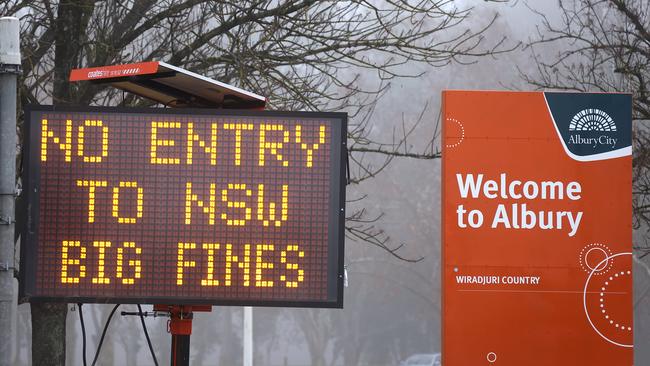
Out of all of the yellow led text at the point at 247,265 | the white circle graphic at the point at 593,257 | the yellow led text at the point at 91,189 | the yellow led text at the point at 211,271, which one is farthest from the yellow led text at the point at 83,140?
the white circle graphic at the point at 593,257

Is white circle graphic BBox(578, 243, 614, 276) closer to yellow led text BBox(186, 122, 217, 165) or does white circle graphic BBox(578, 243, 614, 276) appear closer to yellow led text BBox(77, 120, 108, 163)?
yellow led text BBox(186, 122, 217, 165)

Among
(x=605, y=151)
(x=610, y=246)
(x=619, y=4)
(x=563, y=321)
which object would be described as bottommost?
(x=563, y=321)

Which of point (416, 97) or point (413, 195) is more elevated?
point (416, 97)

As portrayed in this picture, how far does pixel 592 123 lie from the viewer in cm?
962

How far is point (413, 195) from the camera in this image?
155 feet

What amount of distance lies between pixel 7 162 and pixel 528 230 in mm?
4761

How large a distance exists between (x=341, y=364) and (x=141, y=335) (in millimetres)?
9021

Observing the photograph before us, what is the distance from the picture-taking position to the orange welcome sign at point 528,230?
940 centimetres

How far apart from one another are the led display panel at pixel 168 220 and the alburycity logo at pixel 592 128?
11.3ft

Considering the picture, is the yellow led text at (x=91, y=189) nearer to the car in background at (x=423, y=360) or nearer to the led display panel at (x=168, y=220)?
the led display panel at (x=168, y=220)

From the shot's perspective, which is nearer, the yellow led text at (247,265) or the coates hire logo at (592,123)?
the yellow led text at (247,265)

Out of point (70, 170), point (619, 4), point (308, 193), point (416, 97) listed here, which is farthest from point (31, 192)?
point (416, 97)

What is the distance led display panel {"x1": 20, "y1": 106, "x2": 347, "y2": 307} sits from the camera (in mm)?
6586

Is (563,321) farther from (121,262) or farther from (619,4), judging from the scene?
(619,4)
